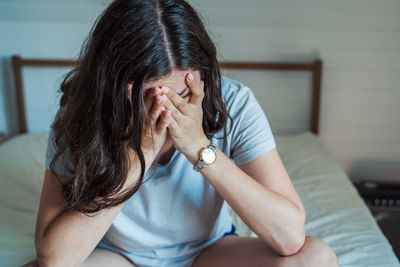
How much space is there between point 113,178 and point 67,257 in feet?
0.67

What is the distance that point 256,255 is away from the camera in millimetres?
949

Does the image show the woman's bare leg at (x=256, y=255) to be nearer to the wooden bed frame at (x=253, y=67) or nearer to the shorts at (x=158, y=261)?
the shorts at (x=158, y=261)

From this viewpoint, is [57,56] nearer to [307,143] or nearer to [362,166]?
[307,143]

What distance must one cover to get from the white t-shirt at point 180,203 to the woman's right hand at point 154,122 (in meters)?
0.11

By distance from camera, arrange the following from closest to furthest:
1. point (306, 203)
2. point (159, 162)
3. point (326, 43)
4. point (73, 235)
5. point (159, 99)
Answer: point (159, 99), point (73, 235), point (159, 162), point (306, 203), point (326, 43)

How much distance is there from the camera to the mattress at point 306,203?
121 centimetres

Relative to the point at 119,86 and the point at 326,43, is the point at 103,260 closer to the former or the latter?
the point at 119,86

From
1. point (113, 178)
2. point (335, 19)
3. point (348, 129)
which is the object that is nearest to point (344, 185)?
point (348, 129)

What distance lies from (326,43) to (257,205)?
4.51 feet

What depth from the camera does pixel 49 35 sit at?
2.11m

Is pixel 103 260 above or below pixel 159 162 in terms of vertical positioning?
below

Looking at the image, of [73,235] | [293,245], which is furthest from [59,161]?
[293,245]

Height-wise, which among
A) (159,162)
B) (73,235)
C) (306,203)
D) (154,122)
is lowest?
(306,203)

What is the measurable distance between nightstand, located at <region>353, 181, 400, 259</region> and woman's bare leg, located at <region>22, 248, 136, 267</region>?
1.09 meters
